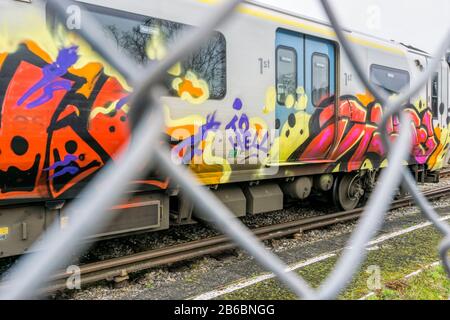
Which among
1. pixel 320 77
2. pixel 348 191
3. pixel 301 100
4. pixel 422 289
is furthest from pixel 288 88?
pixel 422 289

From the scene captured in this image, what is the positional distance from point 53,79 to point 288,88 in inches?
135

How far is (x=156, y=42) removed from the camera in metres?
4.71

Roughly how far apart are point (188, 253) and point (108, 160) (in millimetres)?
1494

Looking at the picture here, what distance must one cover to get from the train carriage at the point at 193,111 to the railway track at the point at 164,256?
0.34m

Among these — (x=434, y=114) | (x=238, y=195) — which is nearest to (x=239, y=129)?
(x=238, y=195)

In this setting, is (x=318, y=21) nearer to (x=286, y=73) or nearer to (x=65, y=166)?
(x=286, y=73)

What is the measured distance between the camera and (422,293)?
375 cm

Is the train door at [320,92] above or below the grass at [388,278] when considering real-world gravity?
above

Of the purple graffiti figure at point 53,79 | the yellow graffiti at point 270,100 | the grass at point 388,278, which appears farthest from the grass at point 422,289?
the purple graffiti figure at point 53,79

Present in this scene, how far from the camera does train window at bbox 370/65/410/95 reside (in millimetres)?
7602

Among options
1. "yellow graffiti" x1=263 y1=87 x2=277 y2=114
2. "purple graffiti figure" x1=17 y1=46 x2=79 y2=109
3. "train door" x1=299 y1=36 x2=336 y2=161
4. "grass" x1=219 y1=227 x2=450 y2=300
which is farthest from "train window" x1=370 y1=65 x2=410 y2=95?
"purple graffiti figure" x1=17 y1=46 x2=79 y2=109

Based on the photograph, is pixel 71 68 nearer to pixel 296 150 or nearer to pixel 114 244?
pixel 114 244

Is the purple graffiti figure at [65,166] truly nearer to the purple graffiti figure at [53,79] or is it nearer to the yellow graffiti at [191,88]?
the purple graffiti figure at [53,79]

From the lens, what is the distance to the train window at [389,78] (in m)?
7.60
